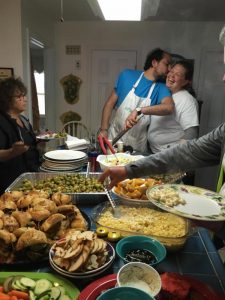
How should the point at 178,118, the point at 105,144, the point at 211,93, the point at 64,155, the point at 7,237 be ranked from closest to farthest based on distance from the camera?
the point at 7,237 → the point at 64,155 → the point at 105,144 → the point at 178,118 → the point at 211,93

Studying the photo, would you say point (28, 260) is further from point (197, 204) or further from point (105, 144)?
point (105, 144)

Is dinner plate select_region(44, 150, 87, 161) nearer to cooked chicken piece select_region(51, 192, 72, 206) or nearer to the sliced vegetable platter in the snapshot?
cooked chicken piece select_region(51, 192, 72, 206)

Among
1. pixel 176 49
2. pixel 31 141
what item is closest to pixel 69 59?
pixel 176 49

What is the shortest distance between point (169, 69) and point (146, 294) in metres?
2.32

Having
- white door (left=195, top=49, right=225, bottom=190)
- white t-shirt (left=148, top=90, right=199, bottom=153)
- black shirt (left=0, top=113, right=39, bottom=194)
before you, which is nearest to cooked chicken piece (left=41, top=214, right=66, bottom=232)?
black shirt (left=0, top=113, right=39, bottom=194)

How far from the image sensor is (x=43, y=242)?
3.08ft

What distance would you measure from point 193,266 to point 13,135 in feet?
6.03

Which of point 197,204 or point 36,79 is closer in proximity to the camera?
point 197,204

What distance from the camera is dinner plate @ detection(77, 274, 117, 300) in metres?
0.80

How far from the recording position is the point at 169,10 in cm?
360

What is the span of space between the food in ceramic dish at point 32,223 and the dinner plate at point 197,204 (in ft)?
1.15

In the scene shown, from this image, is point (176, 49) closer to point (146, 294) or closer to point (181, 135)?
point (181, 135)

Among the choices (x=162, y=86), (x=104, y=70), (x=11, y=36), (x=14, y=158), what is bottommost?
(x=14, y=158)

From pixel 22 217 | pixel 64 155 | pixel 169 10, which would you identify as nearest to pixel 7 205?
pixel 22 217
